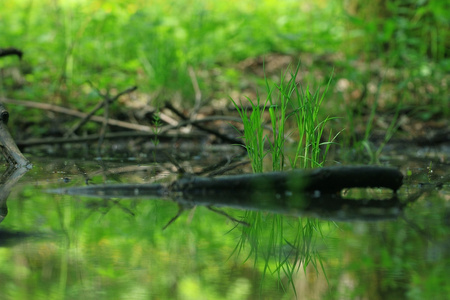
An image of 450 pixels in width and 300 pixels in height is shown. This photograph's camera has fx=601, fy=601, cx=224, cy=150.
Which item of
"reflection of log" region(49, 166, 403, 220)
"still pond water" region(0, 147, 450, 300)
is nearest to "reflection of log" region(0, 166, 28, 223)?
"still pond water" region(0, 147, 450, 300)

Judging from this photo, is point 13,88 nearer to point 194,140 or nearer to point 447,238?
point 194,140

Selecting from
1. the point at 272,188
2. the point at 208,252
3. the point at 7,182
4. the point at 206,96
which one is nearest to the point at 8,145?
the point at 7,182

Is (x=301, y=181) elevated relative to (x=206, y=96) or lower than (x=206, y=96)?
lower

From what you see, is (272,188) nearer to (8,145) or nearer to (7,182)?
(7,182)

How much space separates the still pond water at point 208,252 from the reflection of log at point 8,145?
678 millimetres

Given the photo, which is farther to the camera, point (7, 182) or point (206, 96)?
point (206, 96)

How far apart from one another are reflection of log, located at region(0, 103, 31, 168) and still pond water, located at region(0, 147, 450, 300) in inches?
26.7

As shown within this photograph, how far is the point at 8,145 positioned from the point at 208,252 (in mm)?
1829

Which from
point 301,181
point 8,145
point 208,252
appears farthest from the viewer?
point 8,145

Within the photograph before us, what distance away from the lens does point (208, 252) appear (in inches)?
56.6

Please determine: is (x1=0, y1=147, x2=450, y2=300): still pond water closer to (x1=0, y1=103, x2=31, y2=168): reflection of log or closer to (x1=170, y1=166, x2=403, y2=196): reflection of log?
(x1=170, y1=166, x2=403, y2=196): reflection of log

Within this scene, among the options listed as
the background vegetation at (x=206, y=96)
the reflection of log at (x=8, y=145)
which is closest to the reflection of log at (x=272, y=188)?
the background vegetation at (x=206, y=96)

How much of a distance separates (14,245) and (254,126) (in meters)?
1.15

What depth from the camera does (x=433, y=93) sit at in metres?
5.15
